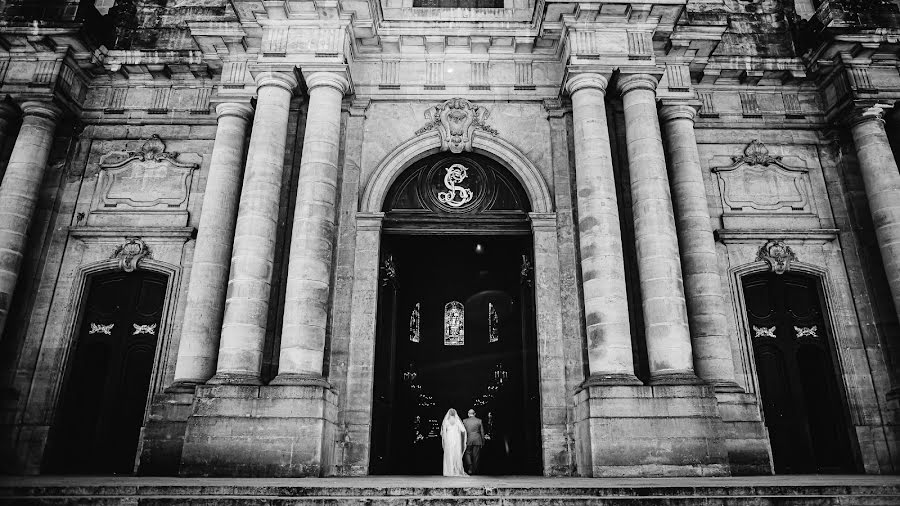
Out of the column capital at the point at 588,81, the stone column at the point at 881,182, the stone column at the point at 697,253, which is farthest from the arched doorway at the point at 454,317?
the stone column at the point at 881,182

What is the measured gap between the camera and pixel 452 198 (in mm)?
Result: 11852

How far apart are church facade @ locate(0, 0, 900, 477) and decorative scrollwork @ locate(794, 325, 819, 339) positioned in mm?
116

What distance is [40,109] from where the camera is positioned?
1168cm

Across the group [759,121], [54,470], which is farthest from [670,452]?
[54,470]

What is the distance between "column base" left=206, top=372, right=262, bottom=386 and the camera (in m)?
8.88

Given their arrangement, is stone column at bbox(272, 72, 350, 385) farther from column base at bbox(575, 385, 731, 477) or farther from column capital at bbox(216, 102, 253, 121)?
column base at bbox(575, 385, 731, 477)

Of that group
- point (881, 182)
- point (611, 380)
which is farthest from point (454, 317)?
point (881, 182)

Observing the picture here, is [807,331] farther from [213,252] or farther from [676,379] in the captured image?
[213,252]

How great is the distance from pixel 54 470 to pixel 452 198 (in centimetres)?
882

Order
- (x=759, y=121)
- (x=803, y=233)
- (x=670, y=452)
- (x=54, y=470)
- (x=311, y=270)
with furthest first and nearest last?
(x=759, y=121) → (x=803, y=233) → (x=54, y=470) → (x=311, y=270) → (x=670, y=452)

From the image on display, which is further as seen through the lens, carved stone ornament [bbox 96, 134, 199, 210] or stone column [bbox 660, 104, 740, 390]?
carved stone ornament [bbox 96, 134, 199, 210]

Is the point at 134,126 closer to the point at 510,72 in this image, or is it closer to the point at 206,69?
the point at 206,69

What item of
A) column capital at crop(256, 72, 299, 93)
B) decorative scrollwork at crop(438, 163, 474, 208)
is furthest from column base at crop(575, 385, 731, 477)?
column capital at crop(256, 72, 299, 93)

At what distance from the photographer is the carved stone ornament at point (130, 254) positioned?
11.5 meters
